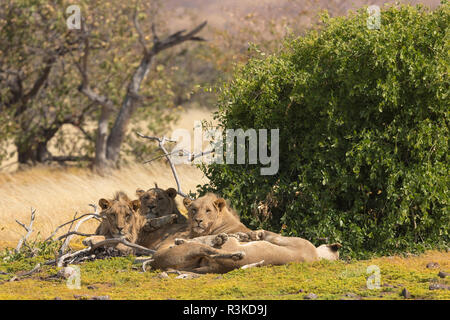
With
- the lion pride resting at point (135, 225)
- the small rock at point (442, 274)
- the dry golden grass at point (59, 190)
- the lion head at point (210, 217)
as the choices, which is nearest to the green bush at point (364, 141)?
the lion head at point (210, 217)

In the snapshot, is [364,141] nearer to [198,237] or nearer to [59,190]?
[198,237]

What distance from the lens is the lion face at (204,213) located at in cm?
898

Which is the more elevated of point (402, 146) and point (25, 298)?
point (402, 146)

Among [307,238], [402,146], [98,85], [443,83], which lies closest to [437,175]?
[402,146]

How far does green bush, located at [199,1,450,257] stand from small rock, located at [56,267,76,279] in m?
2.49

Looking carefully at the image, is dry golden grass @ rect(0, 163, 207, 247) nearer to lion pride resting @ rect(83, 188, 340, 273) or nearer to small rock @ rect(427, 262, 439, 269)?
lion pride resting @ rect(83, 188, 340, 273)

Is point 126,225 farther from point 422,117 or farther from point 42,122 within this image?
point 42,122

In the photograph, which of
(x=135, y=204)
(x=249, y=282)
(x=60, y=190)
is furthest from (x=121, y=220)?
(x=60, y=190)

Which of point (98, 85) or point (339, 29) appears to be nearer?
point (339, 29)

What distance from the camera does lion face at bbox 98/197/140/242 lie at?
9.27 metres

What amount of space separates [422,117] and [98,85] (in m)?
14.0

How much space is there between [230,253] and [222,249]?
0.15m

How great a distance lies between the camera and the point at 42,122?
21.1 m

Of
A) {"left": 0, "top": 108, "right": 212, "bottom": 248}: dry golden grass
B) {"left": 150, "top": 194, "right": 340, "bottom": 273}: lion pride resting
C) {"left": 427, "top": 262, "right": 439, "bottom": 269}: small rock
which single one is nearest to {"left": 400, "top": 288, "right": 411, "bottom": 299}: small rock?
{"left": 150, "top": 194, "right": 340, "bottom": 273}: lion pride resting
